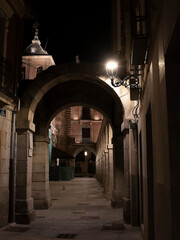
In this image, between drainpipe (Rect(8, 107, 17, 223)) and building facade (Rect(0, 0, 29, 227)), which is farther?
drainpipe (Rect(8, 107, 17, 223))

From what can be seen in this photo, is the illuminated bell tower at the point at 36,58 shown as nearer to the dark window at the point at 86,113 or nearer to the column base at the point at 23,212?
the dark window at the point at 86,113

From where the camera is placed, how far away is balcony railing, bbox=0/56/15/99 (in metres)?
8.42

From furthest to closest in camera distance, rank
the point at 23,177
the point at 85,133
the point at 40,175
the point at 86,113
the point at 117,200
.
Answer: the point at 86,113 < the point at 85,133 < the point at 40,175 < the point at 117,200 < the point at 23,177

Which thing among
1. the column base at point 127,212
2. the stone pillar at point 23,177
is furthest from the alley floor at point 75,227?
the stone pillar at point 23,177

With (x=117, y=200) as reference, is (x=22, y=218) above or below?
below

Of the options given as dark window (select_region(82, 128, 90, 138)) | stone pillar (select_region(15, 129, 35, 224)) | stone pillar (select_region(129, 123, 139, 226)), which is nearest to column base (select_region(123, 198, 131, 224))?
stone pillar (select_region(129, 123, 139, 226))

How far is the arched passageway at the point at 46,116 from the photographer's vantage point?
980 centimetres

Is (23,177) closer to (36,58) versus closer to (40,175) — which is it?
(40,175)

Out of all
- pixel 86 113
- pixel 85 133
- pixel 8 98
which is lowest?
pixel 8 98

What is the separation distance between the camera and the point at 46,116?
14.5 metres

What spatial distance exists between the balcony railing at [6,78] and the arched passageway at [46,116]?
1.23m

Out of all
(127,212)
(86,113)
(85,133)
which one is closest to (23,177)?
(127,212)

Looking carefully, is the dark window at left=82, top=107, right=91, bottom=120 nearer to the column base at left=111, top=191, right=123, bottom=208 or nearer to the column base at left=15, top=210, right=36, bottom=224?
the column base at left=111, top=191, right=123, bottom=208

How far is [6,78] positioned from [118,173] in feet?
21.5
